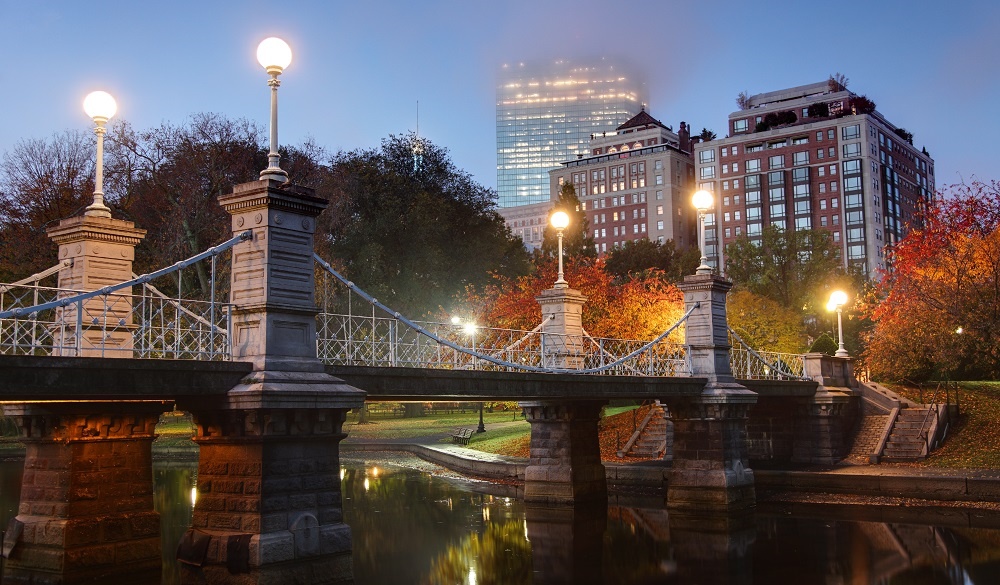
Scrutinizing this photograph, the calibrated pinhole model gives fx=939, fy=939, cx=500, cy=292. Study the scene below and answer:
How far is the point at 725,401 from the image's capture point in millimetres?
22656

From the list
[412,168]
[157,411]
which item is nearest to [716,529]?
[157,411]

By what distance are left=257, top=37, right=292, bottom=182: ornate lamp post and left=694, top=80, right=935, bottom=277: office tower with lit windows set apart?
89.2m

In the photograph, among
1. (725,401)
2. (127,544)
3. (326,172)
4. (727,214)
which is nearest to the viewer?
(127,544)

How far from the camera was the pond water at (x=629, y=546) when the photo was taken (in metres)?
15.8

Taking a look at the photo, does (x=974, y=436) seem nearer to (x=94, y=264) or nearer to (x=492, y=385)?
(x=492, y=385)

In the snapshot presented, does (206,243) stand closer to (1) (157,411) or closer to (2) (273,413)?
(1) (157,411)

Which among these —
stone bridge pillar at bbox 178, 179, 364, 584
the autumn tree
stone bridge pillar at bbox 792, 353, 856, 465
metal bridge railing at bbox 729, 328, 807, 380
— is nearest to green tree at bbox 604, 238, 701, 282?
the autumn tree

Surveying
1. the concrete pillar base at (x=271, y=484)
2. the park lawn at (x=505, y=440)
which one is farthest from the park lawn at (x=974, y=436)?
the concrete pillar base at (x=271, y=484)

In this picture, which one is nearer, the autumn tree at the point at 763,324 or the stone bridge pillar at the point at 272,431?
the stone bridge pillar at the point at 272,431

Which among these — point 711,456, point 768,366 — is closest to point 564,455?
point 711,456

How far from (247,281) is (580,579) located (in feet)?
25.1

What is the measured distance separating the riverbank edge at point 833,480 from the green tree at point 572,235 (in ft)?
106

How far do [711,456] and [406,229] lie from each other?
19887 millimetres

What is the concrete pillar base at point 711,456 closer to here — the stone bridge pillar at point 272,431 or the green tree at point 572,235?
the stone bridge pillar at point 272,431
